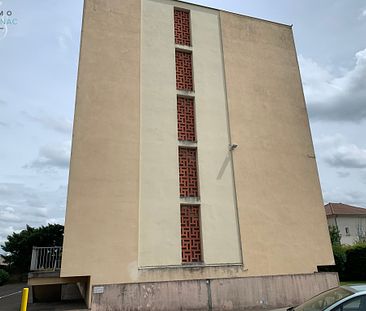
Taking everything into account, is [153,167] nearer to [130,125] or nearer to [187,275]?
[130,125]

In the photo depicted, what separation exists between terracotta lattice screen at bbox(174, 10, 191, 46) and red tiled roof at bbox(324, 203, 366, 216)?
1308 inches

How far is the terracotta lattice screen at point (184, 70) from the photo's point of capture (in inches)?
520

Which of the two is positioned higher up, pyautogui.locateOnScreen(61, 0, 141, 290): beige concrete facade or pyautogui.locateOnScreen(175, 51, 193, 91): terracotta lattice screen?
pyautogui.locateOnScreen(175, 51, 193, 91): terracotta lattice screen

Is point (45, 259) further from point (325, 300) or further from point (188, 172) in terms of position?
point (325, 300)

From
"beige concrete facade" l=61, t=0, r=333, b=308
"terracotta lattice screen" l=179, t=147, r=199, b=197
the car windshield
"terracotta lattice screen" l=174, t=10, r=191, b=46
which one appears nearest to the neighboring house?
"beige concrete facade" l=61, t=0, r=333, b=308

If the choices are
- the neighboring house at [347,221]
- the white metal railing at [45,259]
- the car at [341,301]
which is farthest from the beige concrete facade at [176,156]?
the neighboring house at [347,221]

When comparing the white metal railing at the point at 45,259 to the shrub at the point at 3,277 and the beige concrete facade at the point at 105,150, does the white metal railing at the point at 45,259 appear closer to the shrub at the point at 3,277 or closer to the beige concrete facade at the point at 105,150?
the beige concrete facade at the point at 105,150

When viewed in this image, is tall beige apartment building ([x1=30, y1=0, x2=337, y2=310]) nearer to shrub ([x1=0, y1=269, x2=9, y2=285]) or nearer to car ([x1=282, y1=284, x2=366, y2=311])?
car ([x1=282, y1=284, x2=366, y2=311])

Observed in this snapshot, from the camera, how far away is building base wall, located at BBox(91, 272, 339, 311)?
30.2 ft

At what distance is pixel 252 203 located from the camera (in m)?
12.0

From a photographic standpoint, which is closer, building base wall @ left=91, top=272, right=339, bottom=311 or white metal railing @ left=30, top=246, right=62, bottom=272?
building base wall @ left=91, top=272, right=339, bottom=311

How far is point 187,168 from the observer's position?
12062mm

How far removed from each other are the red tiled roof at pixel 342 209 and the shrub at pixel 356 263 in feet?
53.7

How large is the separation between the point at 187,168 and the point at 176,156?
70 cm
